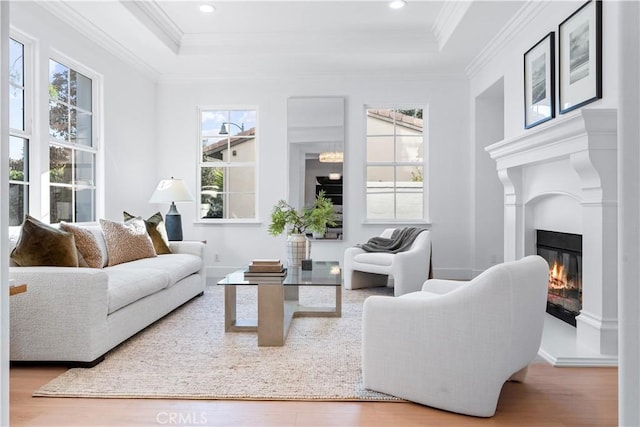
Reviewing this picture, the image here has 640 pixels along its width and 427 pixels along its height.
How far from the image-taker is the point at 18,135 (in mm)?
3686

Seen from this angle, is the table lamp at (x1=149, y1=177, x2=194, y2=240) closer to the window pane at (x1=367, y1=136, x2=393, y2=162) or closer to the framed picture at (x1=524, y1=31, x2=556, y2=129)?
the window pane at (x1=367, y1=136, x2=393, y2=162)

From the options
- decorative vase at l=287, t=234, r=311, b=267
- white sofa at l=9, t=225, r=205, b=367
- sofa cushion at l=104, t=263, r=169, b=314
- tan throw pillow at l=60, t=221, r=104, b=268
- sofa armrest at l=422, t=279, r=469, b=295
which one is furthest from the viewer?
decorative vase at l=287, t=234, r=311, b=267

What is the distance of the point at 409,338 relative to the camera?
2.05 m

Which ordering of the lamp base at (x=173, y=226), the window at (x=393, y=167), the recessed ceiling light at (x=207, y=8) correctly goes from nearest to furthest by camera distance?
the recessed ceiling light at (x=207, y=8)
the lamp base at (x=173, y=226)
the window at (x=393, y=167)

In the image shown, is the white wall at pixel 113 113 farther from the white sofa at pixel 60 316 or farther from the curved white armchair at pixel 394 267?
the curved white armchair at pixel 394 267

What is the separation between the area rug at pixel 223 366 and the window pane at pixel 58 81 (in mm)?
Answer: 2351

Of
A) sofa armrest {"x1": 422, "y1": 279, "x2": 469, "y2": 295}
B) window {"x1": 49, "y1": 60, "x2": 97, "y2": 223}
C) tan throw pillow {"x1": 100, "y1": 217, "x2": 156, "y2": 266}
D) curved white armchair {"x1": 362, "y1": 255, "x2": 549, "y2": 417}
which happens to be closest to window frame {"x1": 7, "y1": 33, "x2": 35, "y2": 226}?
window {"x1": 49, "y1": 60, "x2": 97, "y2": 223}

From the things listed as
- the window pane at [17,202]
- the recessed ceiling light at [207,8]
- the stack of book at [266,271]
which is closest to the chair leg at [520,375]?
the stack of book at [266,271]

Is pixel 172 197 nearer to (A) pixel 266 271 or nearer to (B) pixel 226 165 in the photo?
(B) pixel 226 165

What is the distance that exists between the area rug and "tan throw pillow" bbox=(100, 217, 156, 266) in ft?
2.27

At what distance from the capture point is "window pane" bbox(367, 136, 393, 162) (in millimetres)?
6043

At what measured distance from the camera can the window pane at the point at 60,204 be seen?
13.6 feet

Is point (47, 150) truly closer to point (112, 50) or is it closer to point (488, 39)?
point (112, 50)

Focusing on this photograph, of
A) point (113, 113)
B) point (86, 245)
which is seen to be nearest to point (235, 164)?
point (113, 113)
